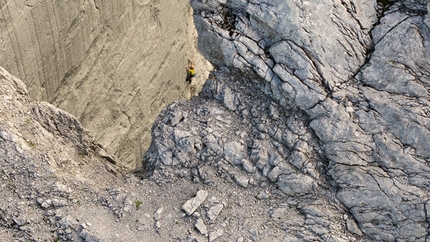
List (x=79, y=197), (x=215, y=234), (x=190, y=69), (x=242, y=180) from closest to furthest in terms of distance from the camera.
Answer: (x=215, y=234) < (x=79, y=197) < (x=242, y=180) < (x=190, y=69)

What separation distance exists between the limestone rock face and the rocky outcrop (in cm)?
548

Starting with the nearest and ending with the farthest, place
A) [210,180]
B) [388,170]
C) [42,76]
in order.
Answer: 1. [388,170]
2. [210,180]
3. [42,76]

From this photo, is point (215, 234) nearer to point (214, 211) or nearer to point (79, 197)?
point (214, 211)

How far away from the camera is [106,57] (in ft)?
56.5

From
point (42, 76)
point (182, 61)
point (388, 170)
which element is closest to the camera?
point (388, 170)

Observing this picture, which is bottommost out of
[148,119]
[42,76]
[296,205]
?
[148,119]

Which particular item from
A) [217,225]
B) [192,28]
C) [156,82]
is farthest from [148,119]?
[217,225]

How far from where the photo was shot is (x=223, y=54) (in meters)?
12.2

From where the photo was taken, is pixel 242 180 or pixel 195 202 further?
pixel 242 180

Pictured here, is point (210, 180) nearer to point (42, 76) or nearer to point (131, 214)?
point (131, 214)

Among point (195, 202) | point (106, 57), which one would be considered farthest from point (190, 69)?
point (195, 202)

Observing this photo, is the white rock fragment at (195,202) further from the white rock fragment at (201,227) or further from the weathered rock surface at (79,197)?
the white rock fragment at (201,227)

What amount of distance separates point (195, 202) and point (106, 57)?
27.7 ft

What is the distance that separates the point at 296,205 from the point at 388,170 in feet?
8.76
